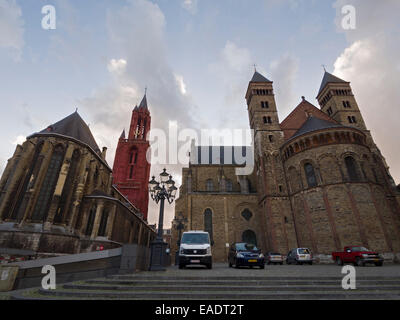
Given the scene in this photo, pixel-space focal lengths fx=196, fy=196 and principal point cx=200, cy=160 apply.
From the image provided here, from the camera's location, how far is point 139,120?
156 ft

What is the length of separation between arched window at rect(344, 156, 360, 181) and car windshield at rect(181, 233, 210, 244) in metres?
19.1

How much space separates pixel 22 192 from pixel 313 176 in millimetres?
30185

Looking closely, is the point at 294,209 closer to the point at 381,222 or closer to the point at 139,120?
the point at 381,222

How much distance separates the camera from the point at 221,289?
18.9 feet

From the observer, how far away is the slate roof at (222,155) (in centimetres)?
3973

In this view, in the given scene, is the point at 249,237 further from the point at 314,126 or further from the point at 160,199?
the point at 160,199

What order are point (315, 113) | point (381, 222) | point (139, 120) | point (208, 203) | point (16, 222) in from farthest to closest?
point (139, 120), point (315, 113), point (208, 203), point (381, 222), point (16, 222)

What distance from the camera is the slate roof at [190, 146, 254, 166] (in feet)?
130

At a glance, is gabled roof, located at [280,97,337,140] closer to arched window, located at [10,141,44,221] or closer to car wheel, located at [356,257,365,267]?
car wheel, located at [356,257,365,267]

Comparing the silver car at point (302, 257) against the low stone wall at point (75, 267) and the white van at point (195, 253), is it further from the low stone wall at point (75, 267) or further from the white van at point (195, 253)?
the low stone wall at point (75, 267)

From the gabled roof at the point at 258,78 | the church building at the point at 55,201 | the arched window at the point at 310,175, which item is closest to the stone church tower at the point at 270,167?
the gabled roof at the point at 258,78

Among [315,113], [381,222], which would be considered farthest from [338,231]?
[315,113]

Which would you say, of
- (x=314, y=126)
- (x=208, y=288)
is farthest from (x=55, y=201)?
(x=314, y=126)

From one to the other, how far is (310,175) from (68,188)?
26.8 m
